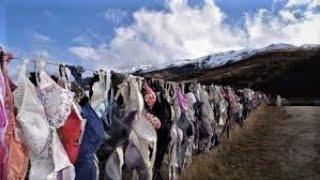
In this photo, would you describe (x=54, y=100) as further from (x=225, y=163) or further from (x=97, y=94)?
(x=225, y=163)

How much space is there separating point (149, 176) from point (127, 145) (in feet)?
1.80

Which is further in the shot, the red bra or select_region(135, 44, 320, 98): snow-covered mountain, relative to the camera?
select_region(135, 44, 320, 98): snow-covered mountain

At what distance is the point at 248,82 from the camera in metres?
103

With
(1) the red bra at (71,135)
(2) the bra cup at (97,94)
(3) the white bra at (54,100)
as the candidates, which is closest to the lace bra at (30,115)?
(3) the white bra at (54,100)

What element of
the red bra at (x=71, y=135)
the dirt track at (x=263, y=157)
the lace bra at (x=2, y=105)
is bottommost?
the dirt track at (x=263, y=157)

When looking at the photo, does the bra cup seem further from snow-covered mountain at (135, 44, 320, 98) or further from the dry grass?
snow-covered mountain at (135, 44, 320, 98)

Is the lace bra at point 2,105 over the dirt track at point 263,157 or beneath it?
over

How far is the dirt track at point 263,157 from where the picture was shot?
1233 cm

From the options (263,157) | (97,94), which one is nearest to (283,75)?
(263,157)

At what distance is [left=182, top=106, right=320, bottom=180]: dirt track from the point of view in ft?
40.4

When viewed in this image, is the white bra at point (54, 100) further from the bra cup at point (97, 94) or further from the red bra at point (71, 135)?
the bra cup at point (97, 94)

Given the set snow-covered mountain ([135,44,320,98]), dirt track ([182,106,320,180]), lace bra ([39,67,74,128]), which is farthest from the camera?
snow-covered mountain ([135,44,320,98])

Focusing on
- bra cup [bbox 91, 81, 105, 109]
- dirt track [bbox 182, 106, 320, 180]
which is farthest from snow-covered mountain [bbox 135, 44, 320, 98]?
bra cup [bbox 91, 81, 105, 109]

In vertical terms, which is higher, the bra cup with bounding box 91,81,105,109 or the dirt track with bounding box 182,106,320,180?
the bra cup with bounding box 91,81,105,109
